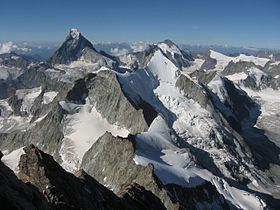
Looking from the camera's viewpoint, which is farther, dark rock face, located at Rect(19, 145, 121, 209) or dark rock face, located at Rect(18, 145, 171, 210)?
A: dark rock face, located at Rect(18, 145, 171, 210)

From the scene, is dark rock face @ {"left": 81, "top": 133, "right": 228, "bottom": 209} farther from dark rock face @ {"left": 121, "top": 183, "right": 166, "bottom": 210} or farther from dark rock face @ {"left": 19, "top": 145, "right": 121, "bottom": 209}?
dark rock face @ {"left": 19, "top": 145, "right": 121, "bottom": 209}

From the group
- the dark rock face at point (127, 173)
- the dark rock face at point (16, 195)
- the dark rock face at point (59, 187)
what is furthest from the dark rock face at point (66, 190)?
the dark rock face at point (127, 173)

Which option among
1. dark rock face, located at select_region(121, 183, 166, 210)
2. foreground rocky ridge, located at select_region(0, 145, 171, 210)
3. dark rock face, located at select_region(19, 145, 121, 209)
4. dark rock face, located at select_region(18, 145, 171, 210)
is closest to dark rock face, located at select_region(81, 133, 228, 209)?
dark rock face, located at select_region(121, 183, 166, 210)

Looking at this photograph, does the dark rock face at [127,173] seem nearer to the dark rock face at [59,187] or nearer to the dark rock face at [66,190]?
the dark rock face at [66,190]

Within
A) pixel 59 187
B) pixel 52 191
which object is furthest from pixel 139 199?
pixel 52 191

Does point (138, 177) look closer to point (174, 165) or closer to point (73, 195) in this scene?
point (174, 165)

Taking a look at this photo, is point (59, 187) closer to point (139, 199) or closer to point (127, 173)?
point (139, 199)
